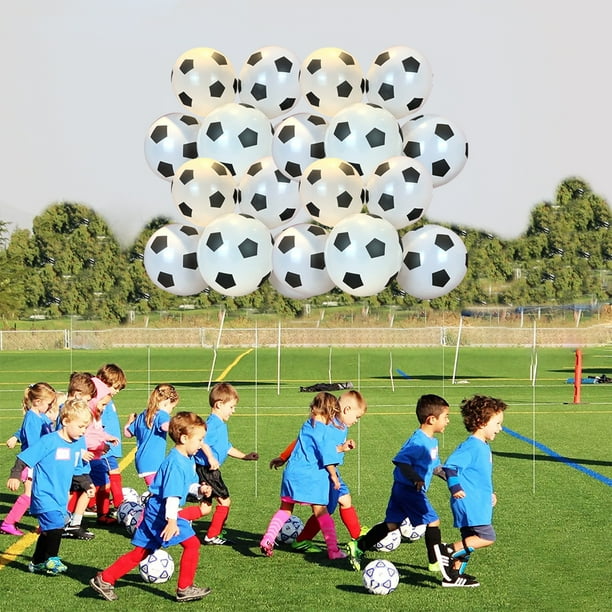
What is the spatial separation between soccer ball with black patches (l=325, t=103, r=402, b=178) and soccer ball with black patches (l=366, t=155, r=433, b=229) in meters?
0.17

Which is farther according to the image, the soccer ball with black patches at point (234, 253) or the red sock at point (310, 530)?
the soccer ball with black patches at point (234, 253)

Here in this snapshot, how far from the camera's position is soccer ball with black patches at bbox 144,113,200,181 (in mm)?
12641

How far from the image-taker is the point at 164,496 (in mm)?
7578

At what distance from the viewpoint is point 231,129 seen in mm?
11938

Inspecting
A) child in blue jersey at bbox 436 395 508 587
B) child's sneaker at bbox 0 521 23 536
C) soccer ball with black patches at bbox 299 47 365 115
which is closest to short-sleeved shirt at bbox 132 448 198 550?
child in blue jersey at bbox 436 395 508 587

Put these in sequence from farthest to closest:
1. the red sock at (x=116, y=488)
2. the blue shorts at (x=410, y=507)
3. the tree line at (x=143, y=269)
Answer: the tree line at (x=143, y=269) → the red sock at (x=116, y=488) → the blue shorts at (x=410, y=507)

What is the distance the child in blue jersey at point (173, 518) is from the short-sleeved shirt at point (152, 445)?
1.75 metres

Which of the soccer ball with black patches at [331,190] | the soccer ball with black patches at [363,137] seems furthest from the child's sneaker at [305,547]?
the soccer ball with black patches at [363,137]

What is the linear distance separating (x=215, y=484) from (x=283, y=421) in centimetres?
1170

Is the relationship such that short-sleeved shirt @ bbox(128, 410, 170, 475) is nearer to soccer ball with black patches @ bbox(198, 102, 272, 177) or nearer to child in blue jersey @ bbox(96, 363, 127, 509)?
child in blue jersey @ bbox(96, 363, 127, 509)

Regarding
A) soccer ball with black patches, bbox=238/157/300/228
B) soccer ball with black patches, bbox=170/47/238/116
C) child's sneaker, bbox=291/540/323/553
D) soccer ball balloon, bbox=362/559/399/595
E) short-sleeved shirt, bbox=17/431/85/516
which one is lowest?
child's sneaker, bbox=291/540/323/553

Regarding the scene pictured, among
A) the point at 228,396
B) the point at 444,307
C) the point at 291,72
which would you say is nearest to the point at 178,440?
the point at 228,396

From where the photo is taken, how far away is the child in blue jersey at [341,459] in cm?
893

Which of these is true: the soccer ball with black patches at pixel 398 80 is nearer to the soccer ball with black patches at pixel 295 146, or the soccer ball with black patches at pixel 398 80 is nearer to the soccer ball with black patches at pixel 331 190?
the soccer ball with black patches at pixel 295 146
